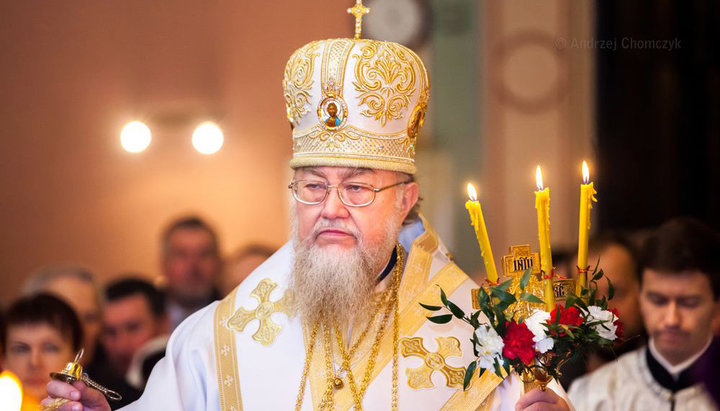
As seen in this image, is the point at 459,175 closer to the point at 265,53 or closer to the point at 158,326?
the point at 265,53

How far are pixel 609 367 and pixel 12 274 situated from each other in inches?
237

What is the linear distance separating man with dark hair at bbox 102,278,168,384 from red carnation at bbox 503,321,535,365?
171 inches

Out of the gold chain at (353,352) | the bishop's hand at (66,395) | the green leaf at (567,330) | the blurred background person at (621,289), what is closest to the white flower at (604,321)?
the green leaf at (567,330)

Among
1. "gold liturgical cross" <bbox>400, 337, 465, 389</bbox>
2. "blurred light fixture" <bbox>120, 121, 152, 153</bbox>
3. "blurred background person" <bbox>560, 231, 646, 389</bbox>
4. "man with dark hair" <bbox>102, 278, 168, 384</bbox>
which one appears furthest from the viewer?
"blurred light fixture" <bbox>120, 121, 152, 153</bbox>

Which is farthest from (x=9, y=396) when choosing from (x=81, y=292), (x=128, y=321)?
(x=128, y=321)

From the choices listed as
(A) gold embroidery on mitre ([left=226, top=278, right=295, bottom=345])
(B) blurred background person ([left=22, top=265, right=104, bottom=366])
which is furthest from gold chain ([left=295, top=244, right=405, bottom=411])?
(B) blurred background person ([left=22, top=265, right=104, bottom=366])

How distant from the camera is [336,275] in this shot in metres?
4.45

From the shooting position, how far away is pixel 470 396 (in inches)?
175

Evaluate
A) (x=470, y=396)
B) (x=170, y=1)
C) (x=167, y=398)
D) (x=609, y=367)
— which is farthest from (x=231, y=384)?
(x=170, y=1)

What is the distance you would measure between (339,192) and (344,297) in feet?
1.38

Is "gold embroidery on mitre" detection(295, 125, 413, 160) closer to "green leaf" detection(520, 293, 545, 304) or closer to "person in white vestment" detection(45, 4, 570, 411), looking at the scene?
"person in white vestment" detection(45, 4, 570, 411)

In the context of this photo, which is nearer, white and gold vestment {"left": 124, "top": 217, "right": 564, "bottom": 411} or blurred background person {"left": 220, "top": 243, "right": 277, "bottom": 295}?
white and gold vestment {"left": 124, "top": 217, "right": 564, "bottom": 411}

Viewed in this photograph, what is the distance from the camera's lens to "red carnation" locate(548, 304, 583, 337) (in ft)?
12.4

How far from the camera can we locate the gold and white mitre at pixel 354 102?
4523 mm
